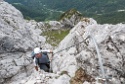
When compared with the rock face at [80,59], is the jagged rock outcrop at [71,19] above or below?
above

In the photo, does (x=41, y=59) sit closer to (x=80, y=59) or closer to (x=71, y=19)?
(x=80, y=59)

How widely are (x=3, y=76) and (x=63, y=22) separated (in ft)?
155

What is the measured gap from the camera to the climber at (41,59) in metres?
25.6

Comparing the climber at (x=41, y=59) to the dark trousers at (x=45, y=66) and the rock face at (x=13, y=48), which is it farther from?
the rock face at (x=13, y=48)

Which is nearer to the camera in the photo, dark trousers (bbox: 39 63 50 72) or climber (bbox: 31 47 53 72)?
climber (bbox: 31 47 53 72)

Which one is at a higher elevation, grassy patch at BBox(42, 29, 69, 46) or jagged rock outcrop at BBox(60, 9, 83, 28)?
jagged rock outcrop at BBox(60, 9, 83, 28)

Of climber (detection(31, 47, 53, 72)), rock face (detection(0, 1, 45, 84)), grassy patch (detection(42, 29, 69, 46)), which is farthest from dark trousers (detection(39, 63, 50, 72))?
grassy patch (detection(42, 29, 69, 46))

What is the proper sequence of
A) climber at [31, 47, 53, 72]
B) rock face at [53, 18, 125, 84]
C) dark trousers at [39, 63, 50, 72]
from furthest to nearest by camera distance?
dark trousers at [39, 63, 50, 72], climber at [31, 47, 53, 72], rock face at [53, 18, 125, 84]

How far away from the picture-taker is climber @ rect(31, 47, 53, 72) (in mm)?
25611

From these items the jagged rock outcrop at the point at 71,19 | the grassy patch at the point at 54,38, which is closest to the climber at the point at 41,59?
the grassy patch at the point at 54,38

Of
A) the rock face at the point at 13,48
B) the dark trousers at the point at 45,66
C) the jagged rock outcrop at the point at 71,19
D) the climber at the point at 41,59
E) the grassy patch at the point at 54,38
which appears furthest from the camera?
the jagged rock outcrop at the point at 71,19

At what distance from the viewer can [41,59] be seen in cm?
2681

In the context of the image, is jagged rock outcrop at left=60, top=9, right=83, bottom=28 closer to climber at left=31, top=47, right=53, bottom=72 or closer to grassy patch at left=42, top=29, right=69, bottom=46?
grassy patch at left=42, top=29, right=69, bottom=46

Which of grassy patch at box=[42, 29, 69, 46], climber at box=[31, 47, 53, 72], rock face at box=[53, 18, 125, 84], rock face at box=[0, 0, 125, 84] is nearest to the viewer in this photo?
rock face at box=[53, 18, 125, 84]
